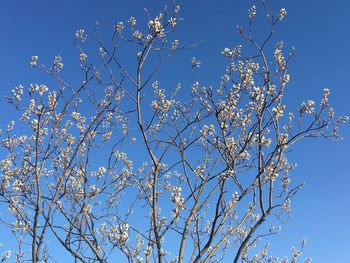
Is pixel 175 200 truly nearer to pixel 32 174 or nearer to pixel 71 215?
pixel 71 215

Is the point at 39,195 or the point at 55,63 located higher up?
the point at 55,63

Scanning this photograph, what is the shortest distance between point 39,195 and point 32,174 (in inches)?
45.0

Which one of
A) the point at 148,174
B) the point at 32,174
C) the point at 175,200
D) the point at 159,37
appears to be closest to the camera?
the point at 175,200

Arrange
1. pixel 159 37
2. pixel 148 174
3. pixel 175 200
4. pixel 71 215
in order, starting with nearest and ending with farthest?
pixel 175 200 → pixel 159 37 → pixel 71 215 → pixel 148 174

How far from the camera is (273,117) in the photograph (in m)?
5.68

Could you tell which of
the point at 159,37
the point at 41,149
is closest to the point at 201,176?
the point at 159,37

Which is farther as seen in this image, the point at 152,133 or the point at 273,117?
the point at 152,133

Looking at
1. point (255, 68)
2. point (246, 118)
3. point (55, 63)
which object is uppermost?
point (55, 63)

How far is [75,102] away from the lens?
24.4ft

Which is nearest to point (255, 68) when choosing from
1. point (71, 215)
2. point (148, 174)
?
point (148, 174)

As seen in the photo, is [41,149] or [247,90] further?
[41,149]

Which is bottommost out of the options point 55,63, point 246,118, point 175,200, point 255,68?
point 175,200

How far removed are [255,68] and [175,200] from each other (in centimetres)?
214

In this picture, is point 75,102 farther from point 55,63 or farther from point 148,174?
point 148,174
